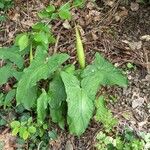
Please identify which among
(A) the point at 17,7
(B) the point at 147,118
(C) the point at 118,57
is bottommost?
(B) the point at 147,118

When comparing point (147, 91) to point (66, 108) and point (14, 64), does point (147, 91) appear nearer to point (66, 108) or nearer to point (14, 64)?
point (66, 108)

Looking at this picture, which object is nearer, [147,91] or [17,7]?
[147,91]

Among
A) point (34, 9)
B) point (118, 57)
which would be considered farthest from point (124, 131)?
point (34, 9)

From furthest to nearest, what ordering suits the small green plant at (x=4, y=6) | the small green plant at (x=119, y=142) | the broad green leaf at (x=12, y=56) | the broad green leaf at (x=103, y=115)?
1. the small green plant at (x=4, y=6)
2. the broad green leaf at (x=12, y=56)
3. the broad green leaf at (x=103, y=115)
4. the small green plant at (x=119, y=142)

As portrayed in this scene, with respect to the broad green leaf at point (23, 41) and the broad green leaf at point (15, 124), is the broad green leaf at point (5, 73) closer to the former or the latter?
the broad green leaf at point (23, 41)

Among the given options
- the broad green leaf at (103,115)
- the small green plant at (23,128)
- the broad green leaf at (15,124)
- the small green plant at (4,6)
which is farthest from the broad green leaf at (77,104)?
the small green plant at (4,6)

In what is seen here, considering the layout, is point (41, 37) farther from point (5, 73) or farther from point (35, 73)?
point (5, 73)

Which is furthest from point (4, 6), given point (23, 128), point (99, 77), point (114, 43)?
point (99, 77)
